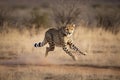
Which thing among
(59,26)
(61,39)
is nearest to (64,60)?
(61,39)

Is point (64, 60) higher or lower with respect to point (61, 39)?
lower

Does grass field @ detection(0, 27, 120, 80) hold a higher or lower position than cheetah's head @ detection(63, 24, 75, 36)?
lower

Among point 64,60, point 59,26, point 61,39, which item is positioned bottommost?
point 64,60

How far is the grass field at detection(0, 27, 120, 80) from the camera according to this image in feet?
12.7

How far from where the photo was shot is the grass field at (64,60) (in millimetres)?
3859

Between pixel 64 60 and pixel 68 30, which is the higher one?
pixel 68 30

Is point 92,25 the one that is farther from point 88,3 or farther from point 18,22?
point 18,22

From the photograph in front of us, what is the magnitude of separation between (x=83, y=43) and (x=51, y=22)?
0.38m

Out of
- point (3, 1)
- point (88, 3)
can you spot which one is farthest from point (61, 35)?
point (3, 1)

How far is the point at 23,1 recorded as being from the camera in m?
3.93

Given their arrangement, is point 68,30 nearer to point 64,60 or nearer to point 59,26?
point 59,26

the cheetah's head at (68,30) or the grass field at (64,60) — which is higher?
the cheetah's head at (68,30)

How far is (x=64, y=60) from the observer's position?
3848 mm

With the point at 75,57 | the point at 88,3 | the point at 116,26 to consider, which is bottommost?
the point at 75,57
